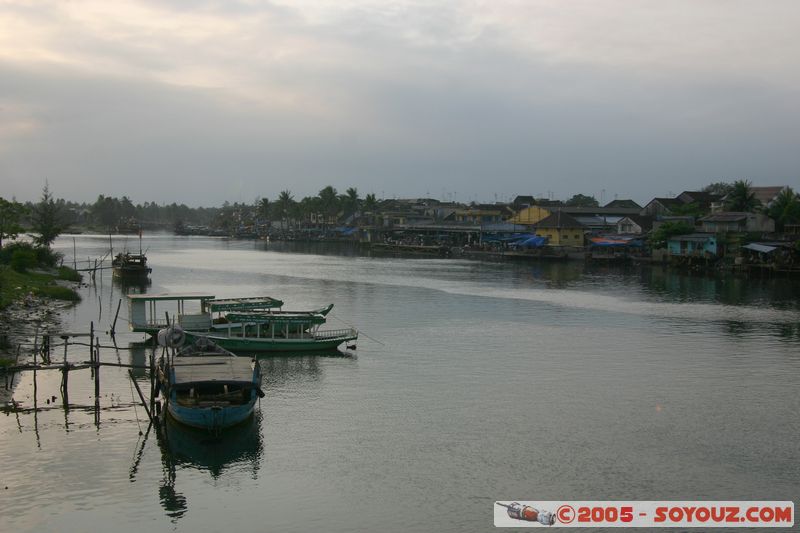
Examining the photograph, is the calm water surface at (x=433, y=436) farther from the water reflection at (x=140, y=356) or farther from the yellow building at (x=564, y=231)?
the yellow building at (x=564, y=231)

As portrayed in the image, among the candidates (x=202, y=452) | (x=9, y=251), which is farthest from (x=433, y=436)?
(x=9, y=251)

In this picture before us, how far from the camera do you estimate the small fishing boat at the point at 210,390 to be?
2078cm

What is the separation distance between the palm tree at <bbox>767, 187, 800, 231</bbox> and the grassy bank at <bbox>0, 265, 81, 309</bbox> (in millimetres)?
66171

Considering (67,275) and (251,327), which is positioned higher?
(67,275)

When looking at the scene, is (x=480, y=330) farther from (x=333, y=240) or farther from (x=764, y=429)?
(x=333, y=240)

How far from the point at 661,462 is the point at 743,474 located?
1.93m

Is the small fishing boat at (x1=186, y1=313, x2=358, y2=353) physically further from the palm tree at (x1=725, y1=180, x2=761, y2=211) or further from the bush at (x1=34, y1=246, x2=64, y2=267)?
the palm tree at (x1=725, y1=180, x2=761, y2=211)

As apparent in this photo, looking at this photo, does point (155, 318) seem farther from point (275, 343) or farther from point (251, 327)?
point (275, 343)

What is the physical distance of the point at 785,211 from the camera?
257 feet

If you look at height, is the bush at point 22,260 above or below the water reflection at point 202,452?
above

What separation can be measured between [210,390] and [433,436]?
21.4ft

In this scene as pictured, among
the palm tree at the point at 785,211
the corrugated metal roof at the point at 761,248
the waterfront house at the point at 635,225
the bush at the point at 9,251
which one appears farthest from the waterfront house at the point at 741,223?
the bush at the point at 9,251

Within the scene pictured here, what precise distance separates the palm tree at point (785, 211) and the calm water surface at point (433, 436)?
140 feet

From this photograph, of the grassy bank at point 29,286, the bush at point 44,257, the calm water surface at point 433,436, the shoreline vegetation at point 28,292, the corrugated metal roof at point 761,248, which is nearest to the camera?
the calm water surface at point 433,436
